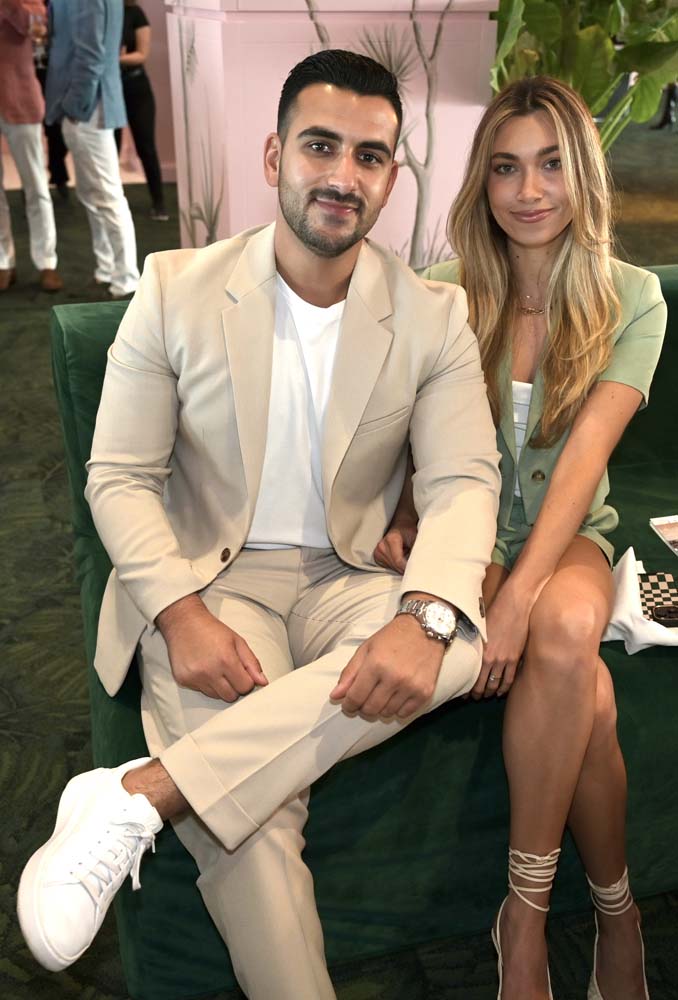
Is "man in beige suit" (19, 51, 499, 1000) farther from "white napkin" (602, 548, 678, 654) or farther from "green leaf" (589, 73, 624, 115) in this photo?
"green leaf" (589, 73, 624, 115)

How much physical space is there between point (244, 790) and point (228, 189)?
2.49 metres

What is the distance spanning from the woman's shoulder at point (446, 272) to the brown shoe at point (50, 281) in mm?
3610

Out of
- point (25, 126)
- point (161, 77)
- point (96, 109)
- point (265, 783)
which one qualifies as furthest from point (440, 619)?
point (161, 77)

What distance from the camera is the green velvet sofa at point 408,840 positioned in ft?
5.41

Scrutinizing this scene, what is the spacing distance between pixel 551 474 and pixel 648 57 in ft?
7.16

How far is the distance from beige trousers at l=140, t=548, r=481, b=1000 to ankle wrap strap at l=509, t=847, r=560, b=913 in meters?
0.28

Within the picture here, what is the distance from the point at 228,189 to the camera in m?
3.50

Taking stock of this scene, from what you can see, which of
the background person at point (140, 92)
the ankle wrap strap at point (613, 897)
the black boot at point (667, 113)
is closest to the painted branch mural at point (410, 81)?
the ankle wrap strap at point (613, 897)

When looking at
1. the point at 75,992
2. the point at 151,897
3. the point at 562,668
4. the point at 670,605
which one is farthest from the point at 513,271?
the point at 75,992

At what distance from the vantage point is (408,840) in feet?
5.66

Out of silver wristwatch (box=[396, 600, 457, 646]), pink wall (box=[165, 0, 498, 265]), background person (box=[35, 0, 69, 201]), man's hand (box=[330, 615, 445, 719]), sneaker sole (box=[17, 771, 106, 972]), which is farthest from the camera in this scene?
background person (box=[35, 0, 69, 201])

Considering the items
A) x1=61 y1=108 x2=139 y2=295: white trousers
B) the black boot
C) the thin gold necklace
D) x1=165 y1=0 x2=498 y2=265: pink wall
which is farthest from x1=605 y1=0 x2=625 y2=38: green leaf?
the black boot

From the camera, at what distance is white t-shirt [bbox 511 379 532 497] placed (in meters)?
1.99

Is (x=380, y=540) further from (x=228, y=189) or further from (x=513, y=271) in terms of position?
(x=228, y=189)
